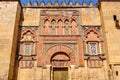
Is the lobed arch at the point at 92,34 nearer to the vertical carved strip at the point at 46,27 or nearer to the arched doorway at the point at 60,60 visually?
the arched doorway at the point at 60,60

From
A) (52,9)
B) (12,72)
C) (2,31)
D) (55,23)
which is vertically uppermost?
(52,9)

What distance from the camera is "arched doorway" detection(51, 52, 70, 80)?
288 inches

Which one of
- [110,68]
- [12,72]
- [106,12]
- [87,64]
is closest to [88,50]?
[87,64]

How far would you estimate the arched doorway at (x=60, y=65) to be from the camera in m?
7.31

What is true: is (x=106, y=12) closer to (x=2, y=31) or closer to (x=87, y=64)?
(x=87, y=64)

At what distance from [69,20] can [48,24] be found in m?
0.88

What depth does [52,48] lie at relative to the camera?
765cm

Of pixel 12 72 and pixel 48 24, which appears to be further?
pixel 48 24

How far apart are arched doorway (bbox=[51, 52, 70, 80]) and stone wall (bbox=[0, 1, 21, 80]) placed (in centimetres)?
150

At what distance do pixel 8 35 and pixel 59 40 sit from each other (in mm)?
1931

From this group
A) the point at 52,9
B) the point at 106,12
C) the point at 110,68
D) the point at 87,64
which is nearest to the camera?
the point at 110,68

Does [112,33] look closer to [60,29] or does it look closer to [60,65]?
[60,29]

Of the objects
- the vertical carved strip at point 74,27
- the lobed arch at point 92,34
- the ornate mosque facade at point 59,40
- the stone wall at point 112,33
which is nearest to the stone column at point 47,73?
the ornate mosque facade at point 59,40

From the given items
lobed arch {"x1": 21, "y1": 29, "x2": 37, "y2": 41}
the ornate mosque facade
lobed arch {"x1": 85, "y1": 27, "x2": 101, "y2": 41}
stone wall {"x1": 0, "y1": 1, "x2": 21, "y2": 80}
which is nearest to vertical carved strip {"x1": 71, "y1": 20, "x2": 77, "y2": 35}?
the ornate mosque facade
